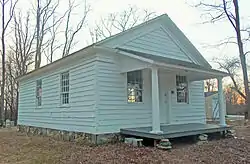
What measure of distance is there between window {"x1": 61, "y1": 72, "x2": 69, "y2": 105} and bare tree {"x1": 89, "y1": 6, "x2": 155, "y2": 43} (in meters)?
21.4

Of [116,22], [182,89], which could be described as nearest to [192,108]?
[182,89]

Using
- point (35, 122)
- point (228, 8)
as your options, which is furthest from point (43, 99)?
point (228, 8)

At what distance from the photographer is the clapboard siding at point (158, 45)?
10566mm

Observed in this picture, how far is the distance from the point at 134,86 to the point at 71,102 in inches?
101

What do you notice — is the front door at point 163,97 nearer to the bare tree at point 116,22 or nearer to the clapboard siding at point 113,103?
the clapboard siding at point 113,103

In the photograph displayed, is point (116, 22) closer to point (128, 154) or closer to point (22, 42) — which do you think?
point (22, 42)

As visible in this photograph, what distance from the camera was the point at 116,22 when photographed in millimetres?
32625

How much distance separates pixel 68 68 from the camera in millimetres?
10625

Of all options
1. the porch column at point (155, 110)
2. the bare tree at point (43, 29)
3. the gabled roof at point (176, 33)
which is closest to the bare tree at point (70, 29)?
the bare tree at point (43, 29)

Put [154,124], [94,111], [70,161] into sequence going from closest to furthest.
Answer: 1. [70,161]
2. [154,124]
3. [94,111]

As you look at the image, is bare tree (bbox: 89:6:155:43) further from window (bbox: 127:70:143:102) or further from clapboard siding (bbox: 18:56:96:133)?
window (bbox: 127:70:143:102)

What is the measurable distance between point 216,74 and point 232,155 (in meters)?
4.09

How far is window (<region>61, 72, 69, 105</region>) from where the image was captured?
10.7 metres

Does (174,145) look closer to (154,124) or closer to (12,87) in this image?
(154,124)
